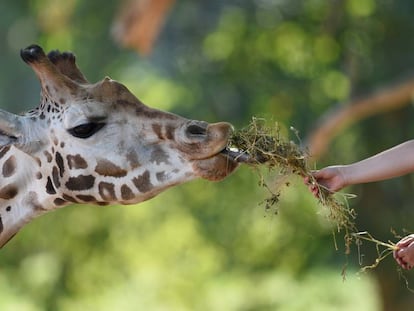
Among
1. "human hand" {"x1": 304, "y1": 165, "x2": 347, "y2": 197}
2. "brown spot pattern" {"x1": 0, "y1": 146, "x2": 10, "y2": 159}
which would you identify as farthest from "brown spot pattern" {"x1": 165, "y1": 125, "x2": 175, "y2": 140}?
"brown spot pattern" {"x1": 0, "y1": 146, "x2": 10, "y2": 159}

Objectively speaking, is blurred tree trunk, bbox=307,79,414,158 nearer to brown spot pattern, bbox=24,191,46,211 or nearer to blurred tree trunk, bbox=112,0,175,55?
blurred tree trunk, bbox=112,0,175,55

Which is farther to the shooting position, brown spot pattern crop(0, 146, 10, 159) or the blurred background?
the blurred background

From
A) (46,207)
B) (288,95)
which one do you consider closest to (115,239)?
(288,95)

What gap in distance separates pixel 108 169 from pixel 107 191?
0.11 meters

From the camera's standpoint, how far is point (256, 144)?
559 centimetres

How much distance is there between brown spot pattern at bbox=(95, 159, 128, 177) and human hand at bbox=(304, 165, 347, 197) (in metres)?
0.87

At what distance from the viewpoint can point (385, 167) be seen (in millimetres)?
5441

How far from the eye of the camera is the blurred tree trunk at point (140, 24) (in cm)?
1448

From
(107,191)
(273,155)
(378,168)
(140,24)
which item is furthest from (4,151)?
(140,24)

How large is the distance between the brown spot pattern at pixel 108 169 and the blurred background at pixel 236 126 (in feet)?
37.5

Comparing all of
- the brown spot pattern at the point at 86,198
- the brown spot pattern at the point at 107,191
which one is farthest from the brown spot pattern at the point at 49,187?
the brown spot pattern at the point at 107,191

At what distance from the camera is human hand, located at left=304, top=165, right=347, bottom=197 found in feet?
17.9

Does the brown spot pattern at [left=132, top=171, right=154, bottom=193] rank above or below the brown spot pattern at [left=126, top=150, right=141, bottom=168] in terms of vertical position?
below

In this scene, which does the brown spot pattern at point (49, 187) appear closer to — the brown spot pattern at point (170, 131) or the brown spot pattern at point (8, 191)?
the brown spot pattern at point (8, 191)
